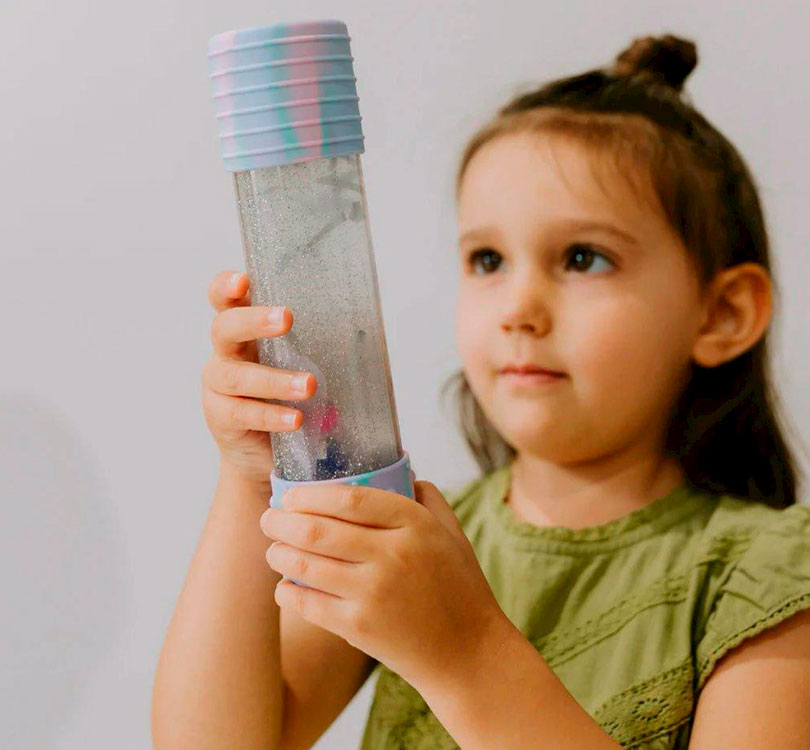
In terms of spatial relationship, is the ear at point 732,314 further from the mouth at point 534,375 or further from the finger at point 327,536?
the finger at point 327,536

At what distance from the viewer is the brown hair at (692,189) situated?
2.36 feet

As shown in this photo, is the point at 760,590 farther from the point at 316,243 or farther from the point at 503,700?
the point at 316,243

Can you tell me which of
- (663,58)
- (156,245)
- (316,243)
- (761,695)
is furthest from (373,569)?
(156,245)

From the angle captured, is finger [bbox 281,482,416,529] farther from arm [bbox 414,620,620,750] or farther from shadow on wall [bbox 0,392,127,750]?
shadow on wall [bbox 0,392,127,750]

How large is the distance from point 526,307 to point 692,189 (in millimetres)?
127

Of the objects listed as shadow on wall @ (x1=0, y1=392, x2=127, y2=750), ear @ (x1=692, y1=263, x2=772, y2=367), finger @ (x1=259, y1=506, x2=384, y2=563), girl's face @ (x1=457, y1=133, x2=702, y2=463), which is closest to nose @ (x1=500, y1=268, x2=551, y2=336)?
girl's face @ (x1=457, y1=133, x2=702, y2=463)

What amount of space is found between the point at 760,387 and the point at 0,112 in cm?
61

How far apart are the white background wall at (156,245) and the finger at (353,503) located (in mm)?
508

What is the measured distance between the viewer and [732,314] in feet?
2.46

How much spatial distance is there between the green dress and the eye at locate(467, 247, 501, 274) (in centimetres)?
15

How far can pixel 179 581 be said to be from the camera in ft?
3.48

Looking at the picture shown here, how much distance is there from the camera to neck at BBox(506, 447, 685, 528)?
2.45ft

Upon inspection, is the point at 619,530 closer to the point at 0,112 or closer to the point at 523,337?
the point at 523,337

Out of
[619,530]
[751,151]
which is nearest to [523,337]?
[619,530]
